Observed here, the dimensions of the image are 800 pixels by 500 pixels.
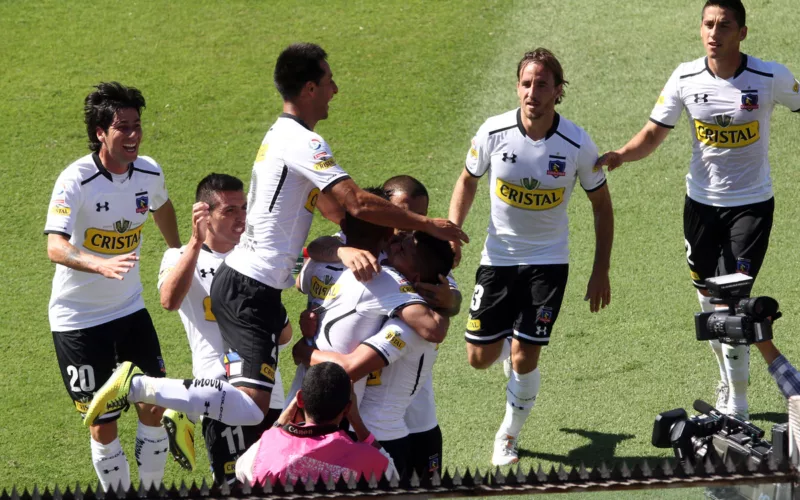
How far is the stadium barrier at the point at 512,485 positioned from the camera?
2.94 metres

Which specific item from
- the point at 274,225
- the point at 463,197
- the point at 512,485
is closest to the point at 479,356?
the point at 463,197

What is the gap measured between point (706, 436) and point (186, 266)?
2.50 metres

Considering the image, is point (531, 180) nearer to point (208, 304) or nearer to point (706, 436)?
point (208, 304)

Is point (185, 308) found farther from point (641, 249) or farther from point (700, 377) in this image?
point (641, 249)

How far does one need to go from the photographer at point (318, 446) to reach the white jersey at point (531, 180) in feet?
7.75

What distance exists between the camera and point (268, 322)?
4.80 meters

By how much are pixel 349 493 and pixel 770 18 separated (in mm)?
9843

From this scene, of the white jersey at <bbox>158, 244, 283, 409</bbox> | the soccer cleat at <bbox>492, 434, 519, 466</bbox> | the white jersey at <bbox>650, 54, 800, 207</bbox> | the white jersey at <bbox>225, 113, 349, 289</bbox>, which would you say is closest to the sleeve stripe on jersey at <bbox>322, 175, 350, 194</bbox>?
the white jersey at <bbox>225, 113, 349, 289</bbox>

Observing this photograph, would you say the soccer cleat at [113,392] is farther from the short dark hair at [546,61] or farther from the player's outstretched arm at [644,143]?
the player's outstretched arm at [644,143]

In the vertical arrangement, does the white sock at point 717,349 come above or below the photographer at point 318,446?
above

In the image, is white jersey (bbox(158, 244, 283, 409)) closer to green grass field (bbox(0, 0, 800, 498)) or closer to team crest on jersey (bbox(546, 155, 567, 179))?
green grass field (bbox(0, 0, 800, 498))

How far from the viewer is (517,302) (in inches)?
236

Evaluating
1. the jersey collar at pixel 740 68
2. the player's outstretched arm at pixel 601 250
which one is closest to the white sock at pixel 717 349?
the player's outstretched arm at pixel 601 250

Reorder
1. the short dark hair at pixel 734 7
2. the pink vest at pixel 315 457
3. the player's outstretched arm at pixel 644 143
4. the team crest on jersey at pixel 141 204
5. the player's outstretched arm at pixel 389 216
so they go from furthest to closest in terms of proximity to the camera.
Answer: the player's outstretched arm at pixel 644 143 < the short dark hair at pixel 734 7 < the team crest on jersey at pixel 141 204 < the player's outstretched arm at pixel 389 216 < the pink vest at pixel 315 457
